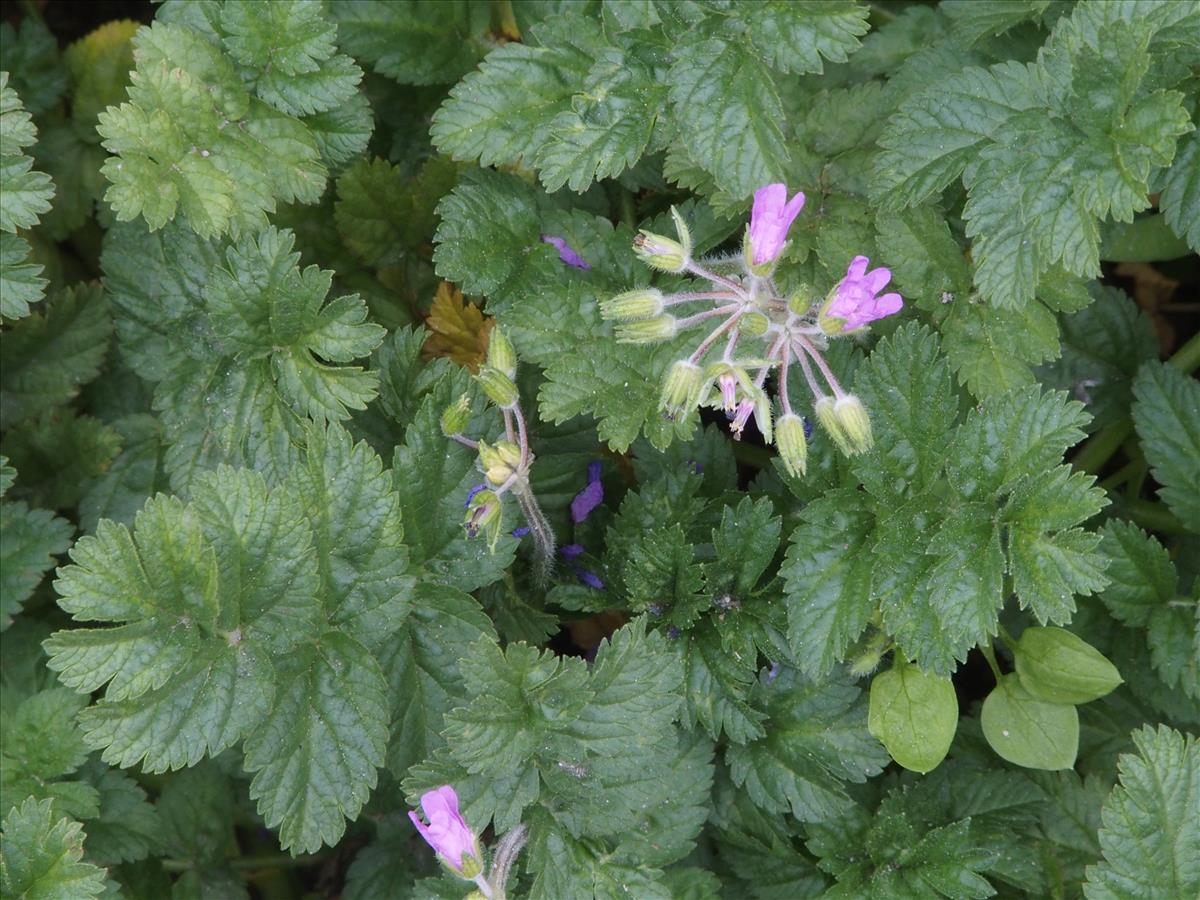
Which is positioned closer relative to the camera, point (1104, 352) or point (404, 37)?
point (404, 37)

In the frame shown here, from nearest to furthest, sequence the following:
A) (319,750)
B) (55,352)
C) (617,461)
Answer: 1. (319,750)
2. (617,461)
3. (55,352)

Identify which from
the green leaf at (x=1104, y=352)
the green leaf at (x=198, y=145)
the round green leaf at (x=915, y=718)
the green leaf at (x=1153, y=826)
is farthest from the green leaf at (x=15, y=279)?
the green leaf at (x=1153, y=826)

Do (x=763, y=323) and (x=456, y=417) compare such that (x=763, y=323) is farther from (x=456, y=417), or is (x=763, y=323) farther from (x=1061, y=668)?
(x=1061, y=668)

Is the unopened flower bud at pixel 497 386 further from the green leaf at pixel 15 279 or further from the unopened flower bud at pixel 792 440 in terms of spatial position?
the green leaf at pixel 15 279

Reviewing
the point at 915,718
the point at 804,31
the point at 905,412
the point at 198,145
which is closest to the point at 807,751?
the point at 915,718

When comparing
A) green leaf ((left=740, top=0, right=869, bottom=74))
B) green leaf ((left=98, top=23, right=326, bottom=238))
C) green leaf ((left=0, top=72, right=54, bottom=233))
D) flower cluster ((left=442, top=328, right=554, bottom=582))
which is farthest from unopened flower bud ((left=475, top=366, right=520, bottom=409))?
green leaf ((left=0, top=72, right=54, bottom=233))

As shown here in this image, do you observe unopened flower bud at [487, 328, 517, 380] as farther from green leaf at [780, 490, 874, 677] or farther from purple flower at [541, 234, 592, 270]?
green leaf at [780, 490, 874, 677]
